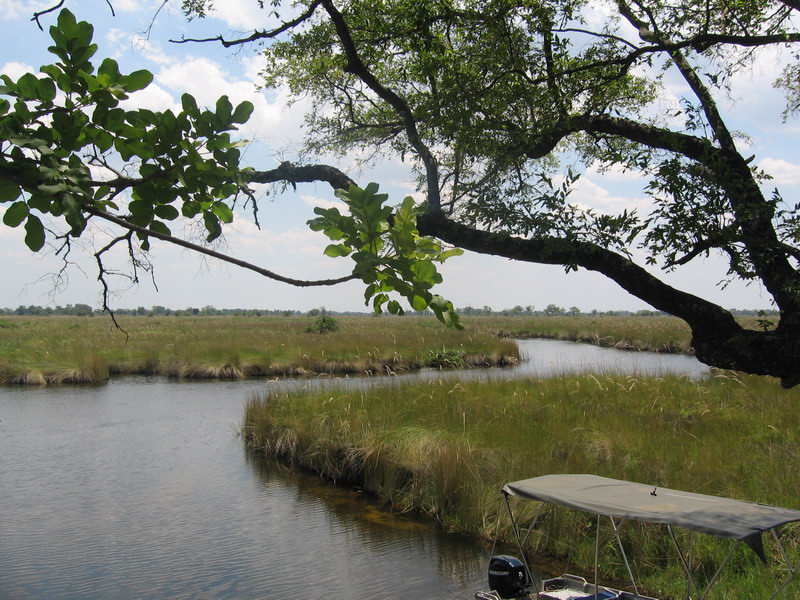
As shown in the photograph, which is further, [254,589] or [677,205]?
[254,589]

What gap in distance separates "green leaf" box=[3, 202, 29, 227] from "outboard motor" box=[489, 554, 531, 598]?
5681mm

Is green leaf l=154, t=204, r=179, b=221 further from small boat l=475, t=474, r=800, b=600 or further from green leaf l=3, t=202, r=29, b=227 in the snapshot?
small boat l=475, t=474, r=800, b=600

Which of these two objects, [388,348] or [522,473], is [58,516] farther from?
[388,348]

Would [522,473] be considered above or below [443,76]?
below

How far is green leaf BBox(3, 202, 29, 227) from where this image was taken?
1990mm

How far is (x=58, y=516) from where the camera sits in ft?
36.2

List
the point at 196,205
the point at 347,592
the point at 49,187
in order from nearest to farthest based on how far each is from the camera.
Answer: the point at 49,187 → the point at 196,205 → the point at 347,592

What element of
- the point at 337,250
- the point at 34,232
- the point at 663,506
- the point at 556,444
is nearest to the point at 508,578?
the point at 663,506

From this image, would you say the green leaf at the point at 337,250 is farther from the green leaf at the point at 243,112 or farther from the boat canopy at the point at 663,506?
the boat canopy at the point at 663,506

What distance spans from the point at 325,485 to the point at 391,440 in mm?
1575

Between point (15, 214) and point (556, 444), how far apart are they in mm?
10386

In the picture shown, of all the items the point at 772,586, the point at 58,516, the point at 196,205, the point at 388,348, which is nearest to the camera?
the point at 196,205

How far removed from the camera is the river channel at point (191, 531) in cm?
855

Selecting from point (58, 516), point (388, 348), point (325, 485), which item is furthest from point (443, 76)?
point (388, 348)
